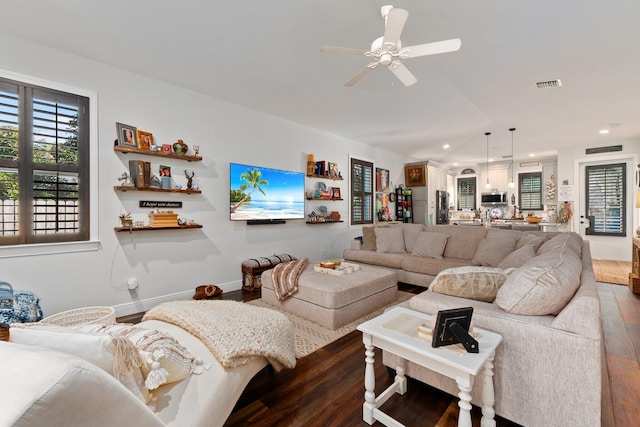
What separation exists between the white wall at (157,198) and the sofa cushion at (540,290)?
331 centimetres

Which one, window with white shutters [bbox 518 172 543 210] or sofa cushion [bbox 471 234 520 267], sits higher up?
window with white shutters [bbox 518 172 543 210]

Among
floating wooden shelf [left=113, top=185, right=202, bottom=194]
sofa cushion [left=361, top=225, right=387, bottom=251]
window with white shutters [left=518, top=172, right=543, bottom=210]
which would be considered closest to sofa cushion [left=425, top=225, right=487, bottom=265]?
sofa cushion [left=361, top=225, right=387, bottom=251]

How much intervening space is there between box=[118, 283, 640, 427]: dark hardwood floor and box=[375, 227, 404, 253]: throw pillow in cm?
236

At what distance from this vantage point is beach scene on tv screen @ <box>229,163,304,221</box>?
396 centimetres

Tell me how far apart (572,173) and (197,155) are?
317 inches

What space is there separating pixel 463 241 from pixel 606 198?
480 centimetres

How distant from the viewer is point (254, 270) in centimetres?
394

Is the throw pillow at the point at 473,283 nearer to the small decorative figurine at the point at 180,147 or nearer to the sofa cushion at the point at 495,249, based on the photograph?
the sofa cushion at the point at 495,249

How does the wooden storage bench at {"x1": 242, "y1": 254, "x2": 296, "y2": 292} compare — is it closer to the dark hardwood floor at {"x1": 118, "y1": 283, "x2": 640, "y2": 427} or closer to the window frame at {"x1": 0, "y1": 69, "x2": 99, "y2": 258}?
the window frame at {"x1": 0, "y1": 69, "x2": 99, "y2": 258}

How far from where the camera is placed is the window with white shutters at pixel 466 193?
9273mm

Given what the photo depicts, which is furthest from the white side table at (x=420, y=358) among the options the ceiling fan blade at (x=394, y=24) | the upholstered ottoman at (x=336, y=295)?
the ceiling fan blade at (x=394, y=24)

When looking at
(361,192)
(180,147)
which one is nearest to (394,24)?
(180,147)

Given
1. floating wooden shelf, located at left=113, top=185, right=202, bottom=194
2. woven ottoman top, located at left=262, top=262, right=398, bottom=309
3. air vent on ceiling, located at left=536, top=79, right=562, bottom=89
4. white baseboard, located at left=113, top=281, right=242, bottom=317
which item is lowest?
white baseboard, located at left=113, top=281, right=242, bottom=317

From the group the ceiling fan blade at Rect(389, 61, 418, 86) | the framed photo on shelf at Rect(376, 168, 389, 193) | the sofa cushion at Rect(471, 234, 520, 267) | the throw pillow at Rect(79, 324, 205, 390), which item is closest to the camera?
the throw pillow at Rect(79, 324, 205, 390)
